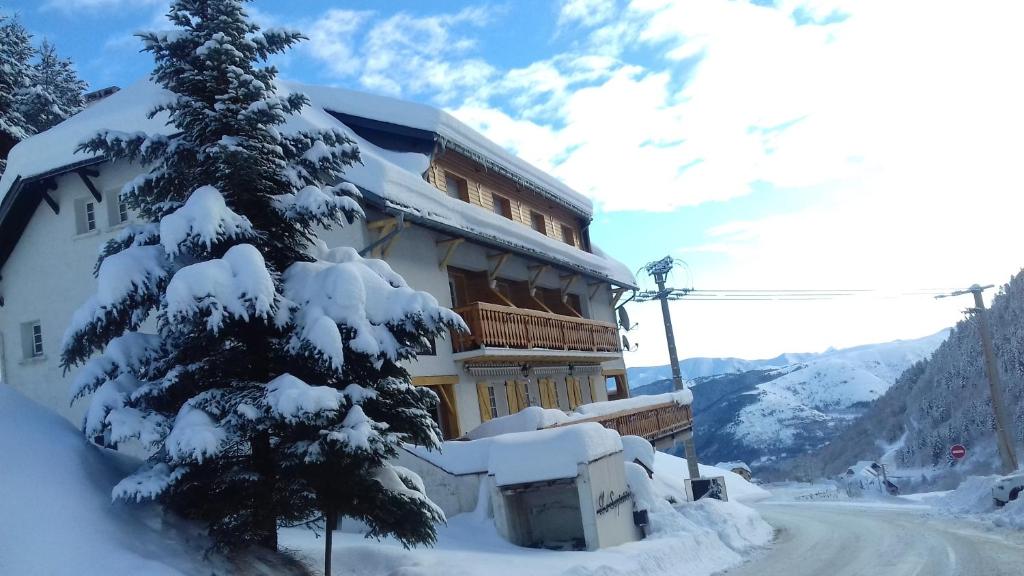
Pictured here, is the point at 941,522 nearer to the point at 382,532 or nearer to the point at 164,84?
the point at 382,532

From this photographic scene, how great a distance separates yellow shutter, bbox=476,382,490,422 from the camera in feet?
67.4

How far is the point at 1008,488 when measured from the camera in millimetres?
21484

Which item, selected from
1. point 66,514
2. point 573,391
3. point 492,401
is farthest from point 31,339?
point 573,391

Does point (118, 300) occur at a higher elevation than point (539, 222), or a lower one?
lower

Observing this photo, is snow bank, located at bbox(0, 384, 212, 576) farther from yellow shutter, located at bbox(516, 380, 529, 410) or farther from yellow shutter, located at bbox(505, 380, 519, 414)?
yellow shutter, located at bbox(516, 380, 529, 410)

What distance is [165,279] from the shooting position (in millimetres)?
8883

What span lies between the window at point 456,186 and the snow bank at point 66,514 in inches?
561

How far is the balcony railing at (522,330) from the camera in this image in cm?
1909

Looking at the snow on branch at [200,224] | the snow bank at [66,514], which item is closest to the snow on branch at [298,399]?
the snow on branch at [200,224]

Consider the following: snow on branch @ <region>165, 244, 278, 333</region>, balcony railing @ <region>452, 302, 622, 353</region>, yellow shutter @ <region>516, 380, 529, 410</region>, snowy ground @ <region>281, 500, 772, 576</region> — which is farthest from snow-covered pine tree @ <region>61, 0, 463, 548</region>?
yellow shutter @ <region>516, 380, 529, 410</region>

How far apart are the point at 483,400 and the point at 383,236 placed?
6.20 metres

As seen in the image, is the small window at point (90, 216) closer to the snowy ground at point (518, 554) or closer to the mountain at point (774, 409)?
the snowy ground at point (518, 554)

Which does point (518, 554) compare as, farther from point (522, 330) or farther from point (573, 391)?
point (573, 391)

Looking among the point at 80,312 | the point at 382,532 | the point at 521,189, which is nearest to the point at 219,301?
the point at 80,312
